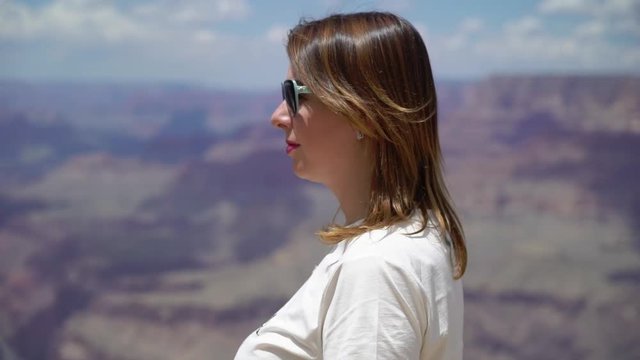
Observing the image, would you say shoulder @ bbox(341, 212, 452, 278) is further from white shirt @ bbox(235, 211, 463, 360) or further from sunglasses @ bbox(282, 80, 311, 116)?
sunglasses @ bbox(282, 80, 311, 116)

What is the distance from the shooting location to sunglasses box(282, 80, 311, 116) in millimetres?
965

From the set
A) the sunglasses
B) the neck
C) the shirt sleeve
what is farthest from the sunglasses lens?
the shirt sleeve

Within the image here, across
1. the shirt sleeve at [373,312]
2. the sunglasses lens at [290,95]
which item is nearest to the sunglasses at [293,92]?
the sunglasses lens at [290,95]

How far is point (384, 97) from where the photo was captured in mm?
925

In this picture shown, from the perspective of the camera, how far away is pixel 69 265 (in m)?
3.78

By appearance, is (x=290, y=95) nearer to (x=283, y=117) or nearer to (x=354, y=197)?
(x=283, y=117)

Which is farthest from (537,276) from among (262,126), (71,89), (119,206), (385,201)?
(385,201)

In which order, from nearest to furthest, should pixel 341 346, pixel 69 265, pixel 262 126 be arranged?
pixel 341 346
pixel 69 265
pixel 262 126

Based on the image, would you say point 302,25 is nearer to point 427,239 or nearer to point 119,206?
point 427,239

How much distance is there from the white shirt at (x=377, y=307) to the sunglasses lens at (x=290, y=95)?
20cm

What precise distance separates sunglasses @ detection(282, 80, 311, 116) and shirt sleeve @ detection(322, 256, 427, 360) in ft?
0.83

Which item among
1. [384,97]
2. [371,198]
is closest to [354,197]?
[371,198]

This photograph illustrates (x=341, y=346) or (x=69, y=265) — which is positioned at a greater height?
(x=341, y=346)

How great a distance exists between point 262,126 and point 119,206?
86 cm
